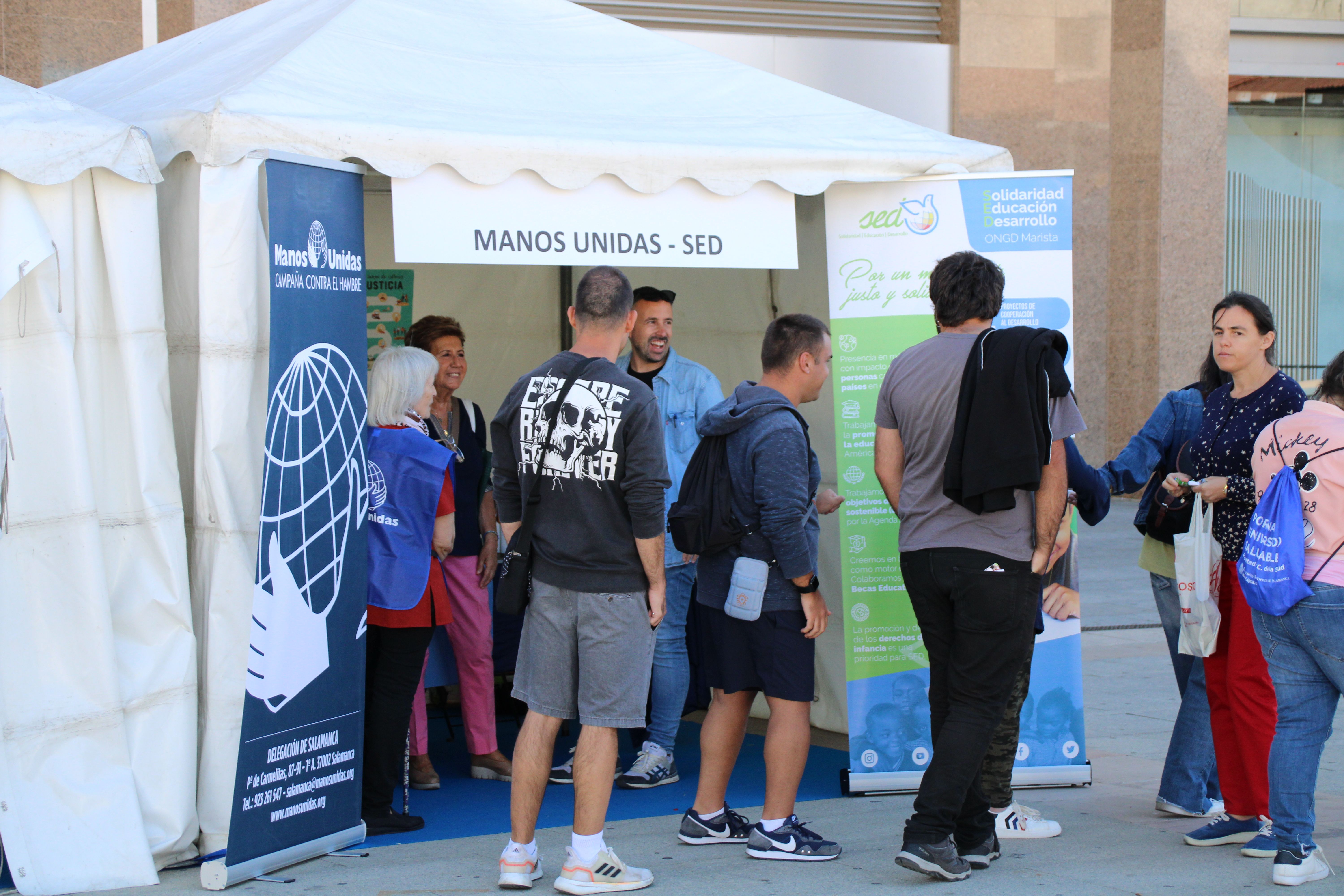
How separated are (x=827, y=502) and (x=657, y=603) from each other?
89 centimetres

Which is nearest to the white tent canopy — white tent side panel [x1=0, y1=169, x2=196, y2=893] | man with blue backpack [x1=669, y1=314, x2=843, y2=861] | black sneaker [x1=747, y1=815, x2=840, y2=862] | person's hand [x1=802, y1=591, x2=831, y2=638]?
white tent side panel [x1=0, y1=169, x2=196, y2=893]

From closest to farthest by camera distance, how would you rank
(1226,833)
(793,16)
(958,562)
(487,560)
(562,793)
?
(958,562) → (1226,833) → (562,793) → (487,560) → (793,16)

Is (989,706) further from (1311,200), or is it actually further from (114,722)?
(1311,200)

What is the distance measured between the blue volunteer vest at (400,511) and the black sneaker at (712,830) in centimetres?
115

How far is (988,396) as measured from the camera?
372 centimetres

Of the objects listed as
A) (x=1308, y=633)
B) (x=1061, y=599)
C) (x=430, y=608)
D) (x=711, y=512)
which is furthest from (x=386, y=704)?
(x=1308, y=633)

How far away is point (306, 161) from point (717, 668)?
1.98 meters

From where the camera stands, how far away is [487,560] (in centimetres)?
516

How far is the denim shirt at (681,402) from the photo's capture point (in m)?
5.31

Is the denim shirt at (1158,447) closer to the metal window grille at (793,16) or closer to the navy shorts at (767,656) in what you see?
the navy shorts at (767,656)

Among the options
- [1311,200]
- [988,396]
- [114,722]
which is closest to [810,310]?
[988,396]

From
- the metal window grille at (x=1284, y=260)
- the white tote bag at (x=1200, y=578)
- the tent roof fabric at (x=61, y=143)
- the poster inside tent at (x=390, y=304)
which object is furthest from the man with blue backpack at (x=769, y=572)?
the metal window grille at (x=1284, y=260)

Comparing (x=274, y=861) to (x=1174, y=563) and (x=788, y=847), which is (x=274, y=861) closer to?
(x=788, y=847)

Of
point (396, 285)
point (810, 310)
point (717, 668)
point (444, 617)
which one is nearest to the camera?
point (717, 668)
